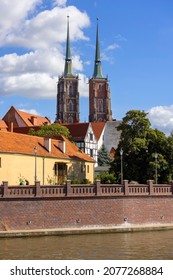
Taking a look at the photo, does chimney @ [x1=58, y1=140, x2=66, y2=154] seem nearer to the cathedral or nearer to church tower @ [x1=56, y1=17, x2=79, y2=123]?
church tower @ [x1=56, y1=17, x2=79, y2=123]

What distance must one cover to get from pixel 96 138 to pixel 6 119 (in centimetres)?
2165

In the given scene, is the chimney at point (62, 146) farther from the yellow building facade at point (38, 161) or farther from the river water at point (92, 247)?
the river water at point (92, 247)

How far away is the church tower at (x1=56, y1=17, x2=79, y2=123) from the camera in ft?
547

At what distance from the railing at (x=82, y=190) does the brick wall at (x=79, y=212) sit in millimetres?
315

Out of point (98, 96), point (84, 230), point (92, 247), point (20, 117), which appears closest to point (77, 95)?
point (98, 96)

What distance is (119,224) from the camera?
129 ft

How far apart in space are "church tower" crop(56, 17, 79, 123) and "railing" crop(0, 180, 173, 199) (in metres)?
124

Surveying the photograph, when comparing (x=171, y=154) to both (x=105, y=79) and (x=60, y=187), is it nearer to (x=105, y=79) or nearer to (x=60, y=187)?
(x=60, y=187)

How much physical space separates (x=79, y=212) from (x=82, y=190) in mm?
1764

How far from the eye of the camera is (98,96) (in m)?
172

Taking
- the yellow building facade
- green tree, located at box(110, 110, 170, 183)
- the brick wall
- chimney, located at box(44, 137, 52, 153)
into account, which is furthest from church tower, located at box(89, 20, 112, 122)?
the brick wall

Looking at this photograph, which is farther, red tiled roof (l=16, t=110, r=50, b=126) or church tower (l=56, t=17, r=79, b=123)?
church tower (l=56, t=17, r=79, b=123)

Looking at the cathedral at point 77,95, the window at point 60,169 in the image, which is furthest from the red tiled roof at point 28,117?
the window at point 60,169
